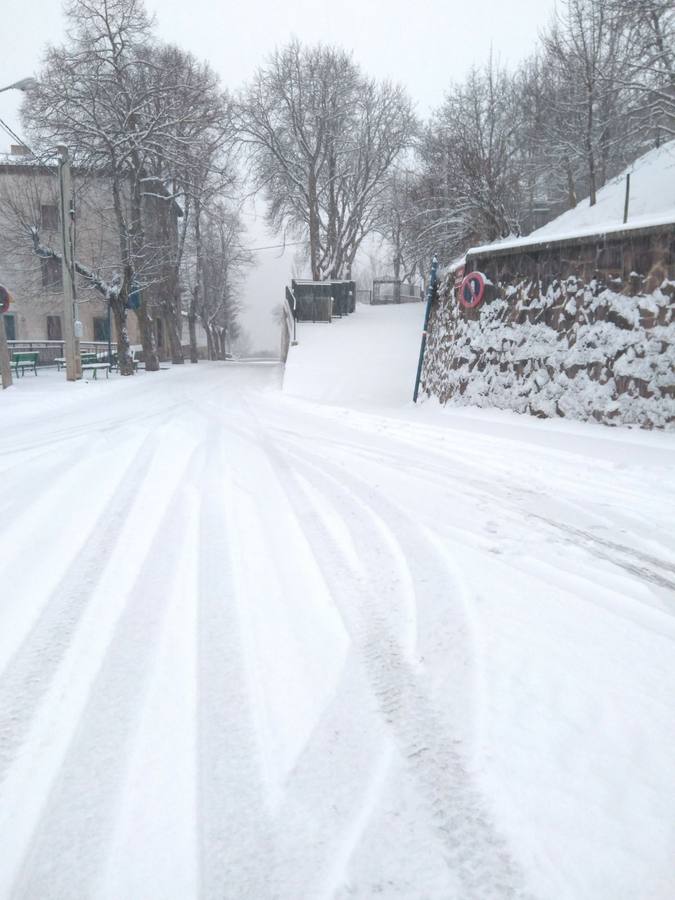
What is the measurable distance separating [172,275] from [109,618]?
26552 mm

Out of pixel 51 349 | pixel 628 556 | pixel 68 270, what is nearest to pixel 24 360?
pixel 68 270

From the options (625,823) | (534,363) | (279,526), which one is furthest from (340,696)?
(534,363)

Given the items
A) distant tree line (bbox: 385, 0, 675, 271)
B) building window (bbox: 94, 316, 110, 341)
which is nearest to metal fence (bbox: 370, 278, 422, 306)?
distant tree line (bbox: 385, 0, 675, 271)

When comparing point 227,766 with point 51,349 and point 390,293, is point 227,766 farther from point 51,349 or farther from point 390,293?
point 390,293

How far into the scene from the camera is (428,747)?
5.13 ft

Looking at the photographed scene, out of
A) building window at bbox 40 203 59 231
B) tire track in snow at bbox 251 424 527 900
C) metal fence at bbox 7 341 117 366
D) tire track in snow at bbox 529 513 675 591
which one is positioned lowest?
tire track in snow at bbox 251 424 527 900

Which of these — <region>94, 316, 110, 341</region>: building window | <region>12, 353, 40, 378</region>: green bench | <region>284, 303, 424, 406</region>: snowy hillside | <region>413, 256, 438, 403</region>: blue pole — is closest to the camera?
<region>413, 256, 438, 403</region>: blue pole

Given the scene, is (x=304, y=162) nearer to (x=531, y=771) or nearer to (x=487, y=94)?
(x=487, y=94)

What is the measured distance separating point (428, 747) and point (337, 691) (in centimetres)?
37

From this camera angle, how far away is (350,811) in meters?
1.33

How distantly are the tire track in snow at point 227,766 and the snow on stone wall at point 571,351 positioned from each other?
564cm

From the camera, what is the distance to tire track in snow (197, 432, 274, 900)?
1.19 m

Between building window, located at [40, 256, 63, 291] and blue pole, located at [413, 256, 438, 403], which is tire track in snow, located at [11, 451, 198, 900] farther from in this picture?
building window, located at [40, 256, 63, 291]

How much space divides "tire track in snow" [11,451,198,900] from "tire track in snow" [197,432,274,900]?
22 cm
